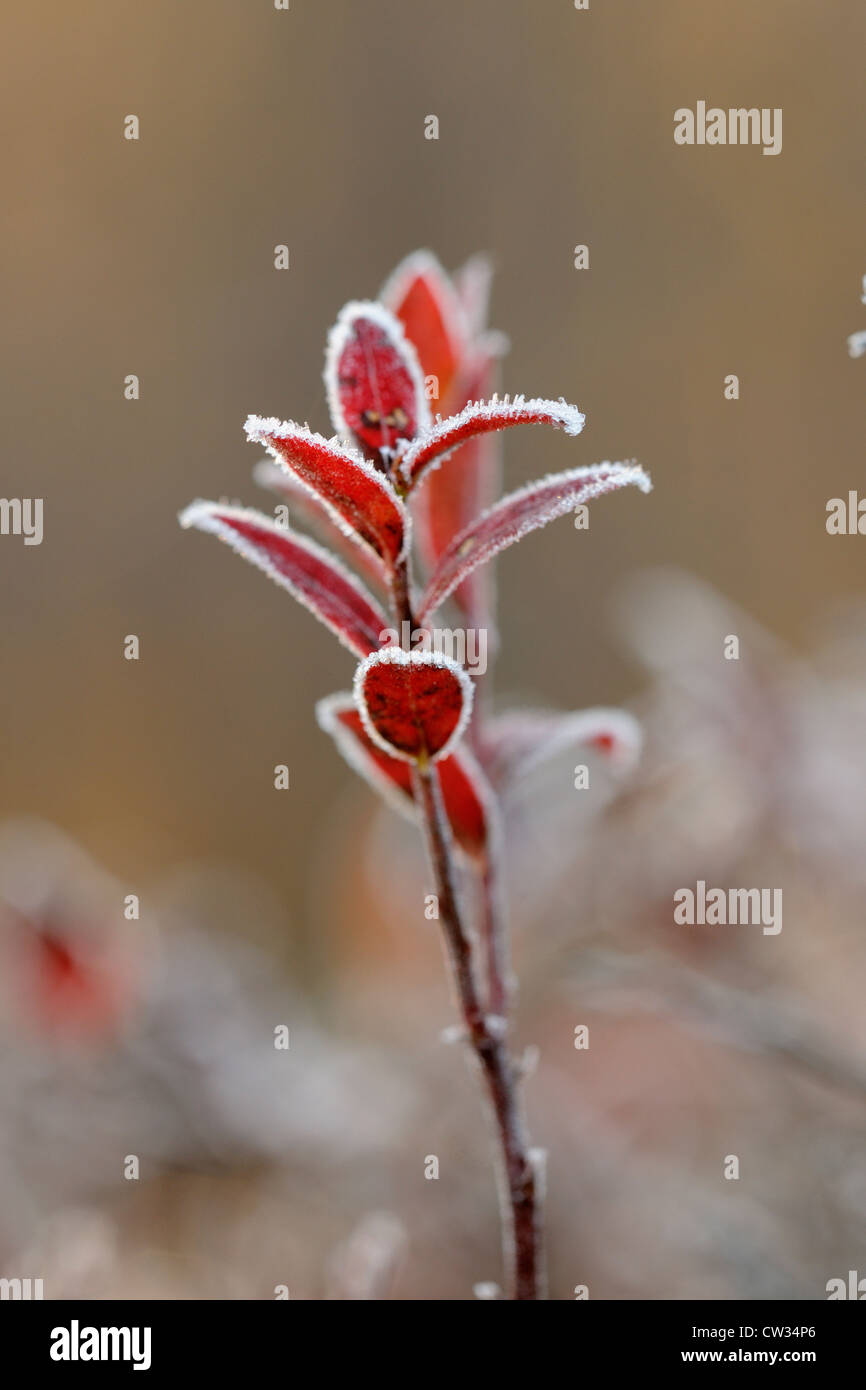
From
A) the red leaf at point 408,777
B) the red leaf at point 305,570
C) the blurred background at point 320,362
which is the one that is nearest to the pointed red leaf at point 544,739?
the red leaf at point 408,777

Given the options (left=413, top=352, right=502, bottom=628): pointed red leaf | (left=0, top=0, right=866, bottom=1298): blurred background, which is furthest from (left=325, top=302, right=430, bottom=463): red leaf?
(left=0, top=0, right=866, bottom=1298): blurred background

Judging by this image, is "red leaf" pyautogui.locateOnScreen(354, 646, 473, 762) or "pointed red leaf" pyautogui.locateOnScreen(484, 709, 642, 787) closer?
"red leaf" pyautogui.locateOnScreen(354, 646, 473, 762)

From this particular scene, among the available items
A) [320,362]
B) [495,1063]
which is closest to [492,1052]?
[495,1063]

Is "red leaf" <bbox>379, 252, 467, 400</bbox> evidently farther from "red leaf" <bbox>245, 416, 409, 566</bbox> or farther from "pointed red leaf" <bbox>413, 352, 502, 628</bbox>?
"red leaf" <bbox>245, 416, 409, 566</bbox>

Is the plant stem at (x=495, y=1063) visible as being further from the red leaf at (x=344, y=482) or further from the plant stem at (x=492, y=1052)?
the red leaf at (x=344, y=482)

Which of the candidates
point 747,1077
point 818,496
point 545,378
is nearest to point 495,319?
point 545,378
